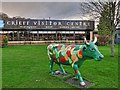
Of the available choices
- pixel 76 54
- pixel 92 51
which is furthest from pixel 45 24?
pixel 92 51

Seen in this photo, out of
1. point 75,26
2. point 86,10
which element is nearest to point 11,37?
point 75,26

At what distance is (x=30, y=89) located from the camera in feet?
18.3

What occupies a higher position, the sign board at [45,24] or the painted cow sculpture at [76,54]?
the sign board at [45,24]

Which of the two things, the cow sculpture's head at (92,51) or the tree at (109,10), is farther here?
the tree at (109,10)

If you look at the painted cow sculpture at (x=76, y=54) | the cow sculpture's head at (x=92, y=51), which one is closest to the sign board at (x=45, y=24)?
the painted cow sculpture at (x=76, y=54)

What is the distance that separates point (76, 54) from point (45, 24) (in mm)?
27432

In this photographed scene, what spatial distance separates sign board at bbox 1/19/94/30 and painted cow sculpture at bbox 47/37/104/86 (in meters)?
26.1

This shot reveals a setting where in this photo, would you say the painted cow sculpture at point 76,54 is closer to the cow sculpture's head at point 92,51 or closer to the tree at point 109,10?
the cow sculpture's head at point 92,51

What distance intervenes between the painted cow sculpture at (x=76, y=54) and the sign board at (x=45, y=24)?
2607 cm

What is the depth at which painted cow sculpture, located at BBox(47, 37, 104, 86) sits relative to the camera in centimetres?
523

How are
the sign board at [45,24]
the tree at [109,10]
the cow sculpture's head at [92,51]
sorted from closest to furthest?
the cow sculpture's head at [92,51]
the tree at [109,10]
the sign board at [45,24]

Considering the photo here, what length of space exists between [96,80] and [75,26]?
2730 centimetres

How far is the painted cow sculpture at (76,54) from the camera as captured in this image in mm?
5233

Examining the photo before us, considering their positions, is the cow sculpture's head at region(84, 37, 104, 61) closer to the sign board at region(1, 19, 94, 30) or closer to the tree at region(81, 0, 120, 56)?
the tree at region(81, 0, 120, 56)
